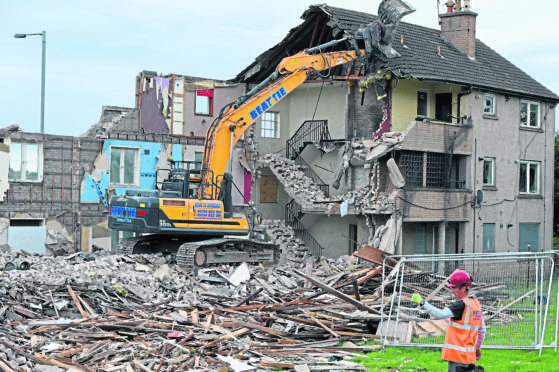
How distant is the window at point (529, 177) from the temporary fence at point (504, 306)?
19.3 meters

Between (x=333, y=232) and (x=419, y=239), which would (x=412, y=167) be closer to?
(x=419, y=239)

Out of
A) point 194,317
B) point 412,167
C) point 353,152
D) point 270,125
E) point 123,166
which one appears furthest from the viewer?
point 270,125

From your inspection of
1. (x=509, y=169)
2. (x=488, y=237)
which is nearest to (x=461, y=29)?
(x=509, y=169)

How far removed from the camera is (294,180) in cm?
2991

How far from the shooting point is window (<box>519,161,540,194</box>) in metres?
33.5

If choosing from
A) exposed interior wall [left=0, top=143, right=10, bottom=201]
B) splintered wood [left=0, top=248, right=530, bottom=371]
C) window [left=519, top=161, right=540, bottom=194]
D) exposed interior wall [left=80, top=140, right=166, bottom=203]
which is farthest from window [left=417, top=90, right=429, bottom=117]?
exposed interior wall [left=0, top=143, right=10, bottom=201]

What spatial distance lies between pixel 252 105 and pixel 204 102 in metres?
7.68

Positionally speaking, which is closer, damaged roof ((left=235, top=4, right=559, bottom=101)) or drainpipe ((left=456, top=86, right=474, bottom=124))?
damaged roof ((left=235, top=4, right=559, bottom=101))

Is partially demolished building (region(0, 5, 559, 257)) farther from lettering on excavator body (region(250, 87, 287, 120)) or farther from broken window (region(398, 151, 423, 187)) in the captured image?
lettering on excavator body (region(250, 87, 287, 120))

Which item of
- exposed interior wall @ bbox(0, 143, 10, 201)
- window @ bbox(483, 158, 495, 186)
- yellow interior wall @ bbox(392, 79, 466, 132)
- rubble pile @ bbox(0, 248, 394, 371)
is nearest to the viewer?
rubble pile @ bbox(0, 248, 394, 371)

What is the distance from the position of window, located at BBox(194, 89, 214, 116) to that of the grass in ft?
64.3

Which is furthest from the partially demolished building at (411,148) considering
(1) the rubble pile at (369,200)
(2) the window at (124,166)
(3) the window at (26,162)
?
(3) the window at (26,162)

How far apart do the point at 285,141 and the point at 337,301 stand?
17296 millimetres

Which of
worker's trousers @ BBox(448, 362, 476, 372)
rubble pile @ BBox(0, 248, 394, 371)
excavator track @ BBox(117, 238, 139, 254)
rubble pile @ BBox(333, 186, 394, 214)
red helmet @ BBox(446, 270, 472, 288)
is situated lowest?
rubble pile @ BBox(0, 248, 394, 371)
